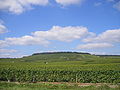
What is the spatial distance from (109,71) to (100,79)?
235 cm

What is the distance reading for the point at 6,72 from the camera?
35.0 m

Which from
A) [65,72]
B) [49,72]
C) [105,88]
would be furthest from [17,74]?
[105,88]

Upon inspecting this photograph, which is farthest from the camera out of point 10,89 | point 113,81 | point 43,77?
point 43,77

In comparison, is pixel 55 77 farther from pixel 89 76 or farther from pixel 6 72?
pixel 6 72

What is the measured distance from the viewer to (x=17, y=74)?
34.1m

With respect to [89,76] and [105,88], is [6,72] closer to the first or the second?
[89,76]

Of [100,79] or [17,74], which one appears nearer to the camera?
[100,79]

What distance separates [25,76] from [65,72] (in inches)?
313

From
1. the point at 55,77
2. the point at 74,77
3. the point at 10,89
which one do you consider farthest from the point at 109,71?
the point at 10,89

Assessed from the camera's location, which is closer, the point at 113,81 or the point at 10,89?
the point at 10,89

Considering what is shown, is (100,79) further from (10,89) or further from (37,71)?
(10,89)

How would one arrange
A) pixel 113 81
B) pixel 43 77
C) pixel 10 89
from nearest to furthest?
pixel 10 89
pixel 113 81
pixel 43 77

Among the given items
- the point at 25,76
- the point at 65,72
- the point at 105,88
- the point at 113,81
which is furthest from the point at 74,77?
the point at 105,88

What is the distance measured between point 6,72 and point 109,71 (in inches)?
806
